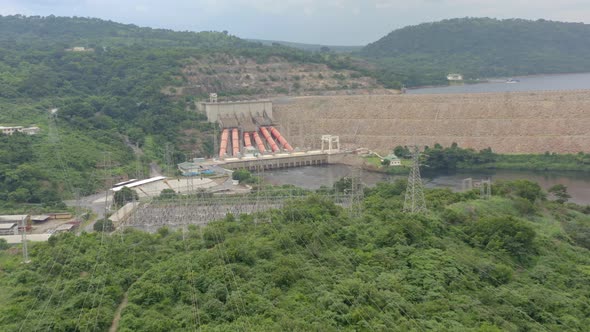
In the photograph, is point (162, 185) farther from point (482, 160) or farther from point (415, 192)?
point (482, 160)

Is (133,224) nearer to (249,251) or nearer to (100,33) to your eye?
(249,251)

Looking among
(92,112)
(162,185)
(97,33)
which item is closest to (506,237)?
(162,185)

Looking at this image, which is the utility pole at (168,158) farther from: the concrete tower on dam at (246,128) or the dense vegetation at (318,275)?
the dense vegetation at (318,275)

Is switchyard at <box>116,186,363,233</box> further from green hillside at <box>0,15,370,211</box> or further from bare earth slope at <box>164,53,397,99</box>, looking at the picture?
bare earth slope at <box>164,53,397,99</box>

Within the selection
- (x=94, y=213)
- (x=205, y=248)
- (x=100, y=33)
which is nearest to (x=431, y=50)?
(x=100, y=33)

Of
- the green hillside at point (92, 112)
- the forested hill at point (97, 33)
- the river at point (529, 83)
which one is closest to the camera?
the green hillside at point (92, 112)

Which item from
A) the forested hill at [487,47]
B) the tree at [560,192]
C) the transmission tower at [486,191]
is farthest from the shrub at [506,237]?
the forested hill at [487,47]

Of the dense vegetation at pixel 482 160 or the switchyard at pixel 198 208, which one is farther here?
the dense vegetation at pixel 482 160
